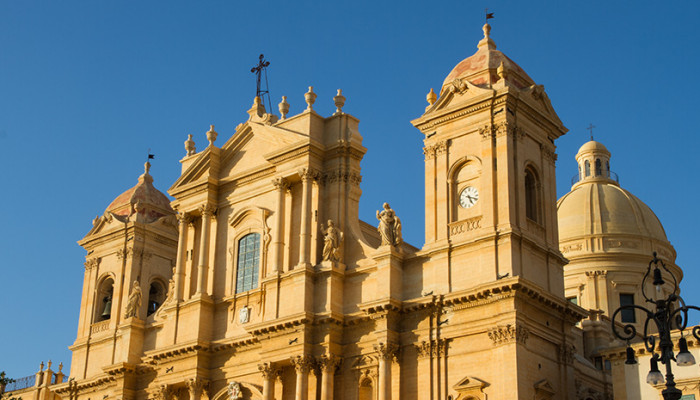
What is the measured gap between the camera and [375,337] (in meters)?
30.8

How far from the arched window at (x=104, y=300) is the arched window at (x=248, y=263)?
9.17 metres

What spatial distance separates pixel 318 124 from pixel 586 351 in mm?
14512

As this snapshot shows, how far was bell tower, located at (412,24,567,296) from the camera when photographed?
29547 mm

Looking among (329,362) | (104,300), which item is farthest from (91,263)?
(329,362)

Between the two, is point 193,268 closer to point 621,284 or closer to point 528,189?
point 528,189

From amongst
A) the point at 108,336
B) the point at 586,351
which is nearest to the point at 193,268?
the point at 108,336

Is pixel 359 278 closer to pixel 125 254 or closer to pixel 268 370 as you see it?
pixel 268 370

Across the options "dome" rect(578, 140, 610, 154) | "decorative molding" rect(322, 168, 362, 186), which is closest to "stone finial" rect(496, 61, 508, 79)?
"decorative molding" rect(322, 168, 362, 186)

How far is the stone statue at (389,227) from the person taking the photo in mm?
31484

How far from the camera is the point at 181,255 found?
3778 cm

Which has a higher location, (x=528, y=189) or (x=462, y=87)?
(x=462, y=87)

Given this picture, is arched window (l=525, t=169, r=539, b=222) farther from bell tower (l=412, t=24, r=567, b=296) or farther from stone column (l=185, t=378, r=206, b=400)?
stone column (l=185, t=378, r=206, b=400)

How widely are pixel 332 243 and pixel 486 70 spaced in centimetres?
727

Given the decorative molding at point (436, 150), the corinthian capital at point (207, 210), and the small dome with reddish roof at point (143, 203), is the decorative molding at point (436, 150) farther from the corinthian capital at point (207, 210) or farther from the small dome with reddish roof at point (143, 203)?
the small dome with reddish roof at point (143, 203)
